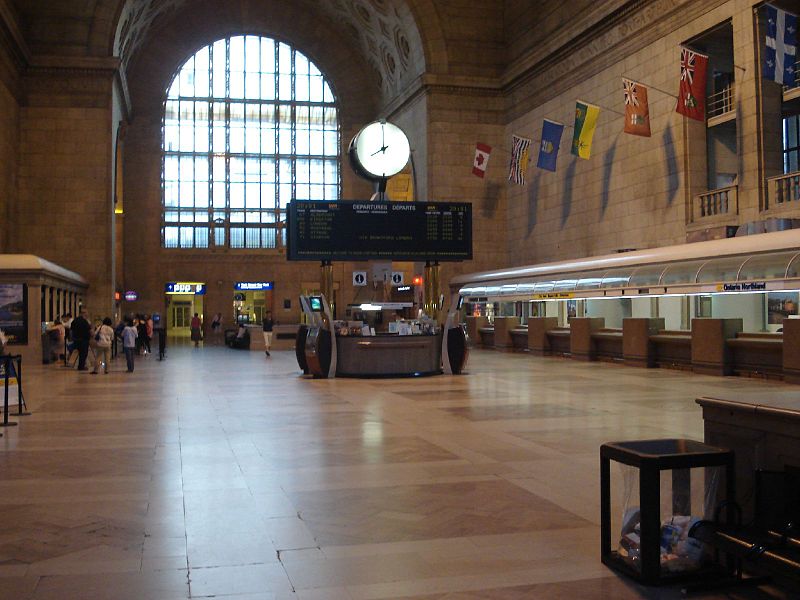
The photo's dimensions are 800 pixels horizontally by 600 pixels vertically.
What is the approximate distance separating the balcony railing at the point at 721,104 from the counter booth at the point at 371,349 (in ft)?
34.3

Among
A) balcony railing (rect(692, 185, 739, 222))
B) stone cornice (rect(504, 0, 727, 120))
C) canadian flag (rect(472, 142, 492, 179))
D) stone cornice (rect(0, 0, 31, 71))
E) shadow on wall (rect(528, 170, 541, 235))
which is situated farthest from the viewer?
shadow on wall (rect(528, 170, 541, 235))

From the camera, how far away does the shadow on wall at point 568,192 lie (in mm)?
31781

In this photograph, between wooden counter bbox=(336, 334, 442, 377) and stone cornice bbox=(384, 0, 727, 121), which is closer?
wooden counter bbox=(336, 334, 442, 377)

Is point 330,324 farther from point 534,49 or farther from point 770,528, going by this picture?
point 534,49

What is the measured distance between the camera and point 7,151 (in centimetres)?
3108

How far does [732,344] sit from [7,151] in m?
25.8

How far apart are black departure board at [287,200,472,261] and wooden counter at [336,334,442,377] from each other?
1.92 metres

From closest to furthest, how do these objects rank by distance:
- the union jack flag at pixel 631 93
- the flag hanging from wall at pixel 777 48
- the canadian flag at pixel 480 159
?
the flag hanging from wall at pixel 777 48
the union jack flag at pixel 631 93
the canadian flag at pixel 480 159

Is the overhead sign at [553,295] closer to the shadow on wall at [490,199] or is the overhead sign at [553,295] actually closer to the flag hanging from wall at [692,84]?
the flag hanging from wall at [692,84]

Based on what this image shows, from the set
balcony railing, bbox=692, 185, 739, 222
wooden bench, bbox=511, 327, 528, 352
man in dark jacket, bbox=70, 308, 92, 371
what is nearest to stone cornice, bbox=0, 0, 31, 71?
man in dark jacket, bbox=70, 308, 92, 371

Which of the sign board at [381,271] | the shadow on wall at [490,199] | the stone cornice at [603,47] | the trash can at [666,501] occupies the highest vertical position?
the stone cornice at [603,47]

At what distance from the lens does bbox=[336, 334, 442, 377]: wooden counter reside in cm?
1920

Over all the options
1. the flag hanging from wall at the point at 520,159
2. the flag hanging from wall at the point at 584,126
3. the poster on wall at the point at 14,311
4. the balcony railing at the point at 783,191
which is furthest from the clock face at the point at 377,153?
the flag hanging from wall at the point at 520,159

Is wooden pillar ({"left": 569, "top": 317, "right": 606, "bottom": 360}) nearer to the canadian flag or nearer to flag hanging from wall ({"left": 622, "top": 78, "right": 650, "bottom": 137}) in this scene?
flag hanging from wall ({"left": 622, "top": 78, "right": 650, "bottom": 137})
